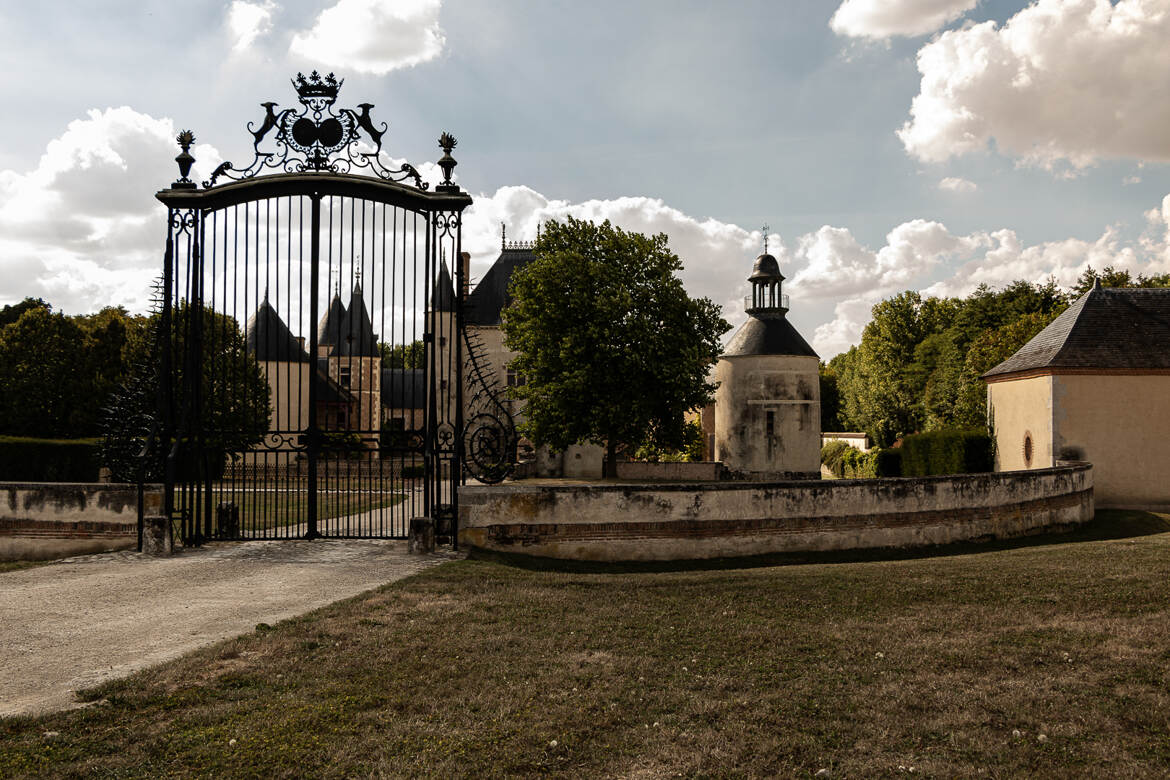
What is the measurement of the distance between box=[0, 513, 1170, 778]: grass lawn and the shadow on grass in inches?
71.9

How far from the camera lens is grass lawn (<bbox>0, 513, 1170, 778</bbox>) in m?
3.73

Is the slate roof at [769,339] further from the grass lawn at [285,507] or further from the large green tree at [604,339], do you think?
the grass lawn at [285,507]

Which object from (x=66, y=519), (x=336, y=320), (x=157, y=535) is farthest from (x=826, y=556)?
(x=336, y=320)

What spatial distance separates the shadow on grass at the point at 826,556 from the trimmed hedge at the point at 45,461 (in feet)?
52.5

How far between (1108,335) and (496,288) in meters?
23.5

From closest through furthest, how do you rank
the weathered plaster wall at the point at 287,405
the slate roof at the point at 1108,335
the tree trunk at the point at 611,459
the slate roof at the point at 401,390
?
the weathered plaster wall at the point at 287,405 → the slate roof at the point at 401,390 → the slate roof at the point at 1108,335 → the tree trunk at the point at 611,459

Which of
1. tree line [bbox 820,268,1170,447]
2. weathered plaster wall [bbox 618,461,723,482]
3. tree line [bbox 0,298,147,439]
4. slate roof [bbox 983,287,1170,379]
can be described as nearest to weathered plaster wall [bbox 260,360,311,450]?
tree line [bbox 0,298,147,439]

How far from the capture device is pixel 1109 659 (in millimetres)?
5199

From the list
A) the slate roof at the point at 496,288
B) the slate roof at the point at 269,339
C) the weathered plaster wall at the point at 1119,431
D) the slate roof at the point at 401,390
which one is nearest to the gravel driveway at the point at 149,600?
the slate roof at the point at 401,390

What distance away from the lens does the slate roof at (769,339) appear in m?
31.8

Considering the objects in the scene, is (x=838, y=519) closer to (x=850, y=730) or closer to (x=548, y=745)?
(x=850, y=730)

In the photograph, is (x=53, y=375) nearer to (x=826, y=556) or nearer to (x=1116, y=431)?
(x=826, y=556)

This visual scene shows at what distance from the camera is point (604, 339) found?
79.3 feet

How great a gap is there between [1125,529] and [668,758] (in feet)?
49.3
